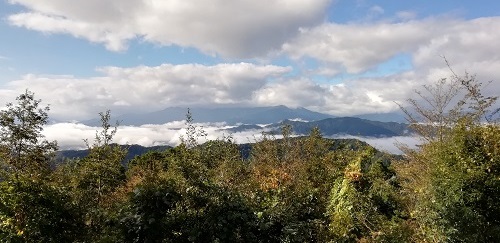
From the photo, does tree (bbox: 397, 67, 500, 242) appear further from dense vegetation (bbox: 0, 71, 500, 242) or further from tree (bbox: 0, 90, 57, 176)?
tree (bbox: 0, 90, 57, 176)

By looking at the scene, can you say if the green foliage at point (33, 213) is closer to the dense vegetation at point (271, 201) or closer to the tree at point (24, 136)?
the dense vegetation at point (271, 201)

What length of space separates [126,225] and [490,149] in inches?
480

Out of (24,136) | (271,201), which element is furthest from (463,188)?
(24,136)

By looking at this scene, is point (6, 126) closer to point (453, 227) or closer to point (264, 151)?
point (264, 151)

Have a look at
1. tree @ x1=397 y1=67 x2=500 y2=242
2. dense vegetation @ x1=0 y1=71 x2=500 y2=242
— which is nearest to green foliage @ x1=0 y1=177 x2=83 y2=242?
dense vegetation @ x1=0 y1=71 x2=500 y2=242

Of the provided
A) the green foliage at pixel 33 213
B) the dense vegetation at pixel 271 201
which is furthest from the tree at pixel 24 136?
the green foliage at pixel 33 213

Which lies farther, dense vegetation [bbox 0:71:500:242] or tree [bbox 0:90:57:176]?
tree [bbox 0:90:57:176]

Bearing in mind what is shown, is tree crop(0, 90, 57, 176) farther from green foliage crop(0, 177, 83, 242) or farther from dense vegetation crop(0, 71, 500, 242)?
green foliage crop(0, 177, 83, 242)

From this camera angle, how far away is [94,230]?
10.8 m

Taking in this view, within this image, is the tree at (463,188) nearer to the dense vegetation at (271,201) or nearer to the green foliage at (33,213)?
the dense vegetation at (271,201)

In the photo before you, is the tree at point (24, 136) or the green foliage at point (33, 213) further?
the tree at point (24, 136)

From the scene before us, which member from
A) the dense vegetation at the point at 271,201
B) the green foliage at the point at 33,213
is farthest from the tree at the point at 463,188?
the green foliage at the point at 33,213

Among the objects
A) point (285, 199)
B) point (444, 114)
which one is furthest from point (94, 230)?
point (444, 114)

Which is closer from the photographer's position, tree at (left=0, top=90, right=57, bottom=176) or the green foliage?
the green foliage
